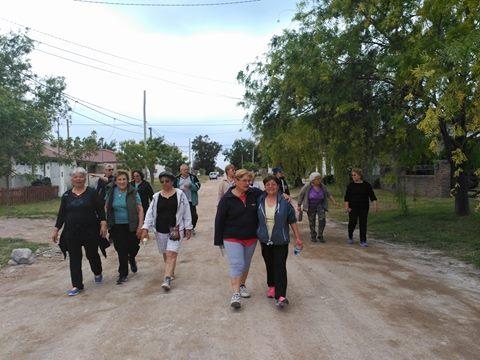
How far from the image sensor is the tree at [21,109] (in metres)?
22.4

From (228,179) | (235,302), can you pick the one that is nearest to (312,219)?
(228,179)

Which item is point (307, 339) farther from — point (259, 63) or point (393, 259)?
point (259, 63)

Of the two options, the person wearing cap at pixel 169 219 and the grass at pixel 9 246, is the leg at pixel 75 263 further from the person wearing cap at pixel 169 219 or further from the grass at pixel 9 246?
the grass at pixel 9 246

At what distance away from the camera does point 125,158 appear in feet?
145

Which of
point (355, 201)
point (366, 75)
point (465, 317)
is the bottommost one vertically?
point (465, 317)

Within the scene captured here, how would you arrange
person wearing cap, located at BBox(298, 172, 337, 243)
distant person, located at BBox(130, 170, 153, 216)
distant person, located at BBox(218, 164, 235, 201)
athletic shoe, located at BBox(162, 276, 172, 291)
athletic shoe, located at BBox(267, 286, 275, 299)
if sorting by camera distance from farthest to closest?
person wearing cap, located at BBox(298, 172, 337, 243) → distant person, located at BBox(130, 170, 153, 216) → distant person, located at BBox(218, 164, 235, 201) → athletic shoe, located at BBox(162, 276, 172, 291) → athletic shoe, located at BBox(267, 286, 275, 299)

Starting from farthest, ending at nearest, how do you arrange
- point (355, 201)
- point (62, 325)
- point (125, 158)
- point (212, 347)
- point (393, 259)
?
point (125, 158) → point (355, 201) → point (393, 259) → point (62, 325) → point (212, 347)

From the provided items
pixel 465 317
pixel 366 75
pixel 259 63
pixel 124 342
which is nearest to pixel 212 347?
pixel 124 342

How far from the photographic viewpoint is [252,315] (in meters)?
5.43

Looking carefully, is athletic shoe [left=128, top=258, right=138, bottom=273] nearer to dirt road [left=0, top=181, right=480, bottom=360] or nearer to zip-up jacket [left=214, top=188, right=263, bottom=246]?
dirt road [left=0, top=181, right=480, bottom=360]

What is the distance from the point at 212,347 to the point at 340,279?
324 cm

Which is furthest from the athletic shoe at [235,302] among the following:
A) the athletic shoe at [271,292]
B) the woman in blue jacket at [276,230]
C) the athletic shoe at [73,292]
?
the athletic shoe at [73,292]

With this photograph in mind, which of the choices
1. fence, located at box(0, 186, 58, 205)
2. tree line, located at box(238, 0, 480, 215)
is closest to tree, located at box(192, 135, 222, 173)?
fence, located at box(0, 186, 58, 205)

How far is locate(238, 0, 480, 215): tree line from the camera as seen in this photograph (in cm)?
1030
